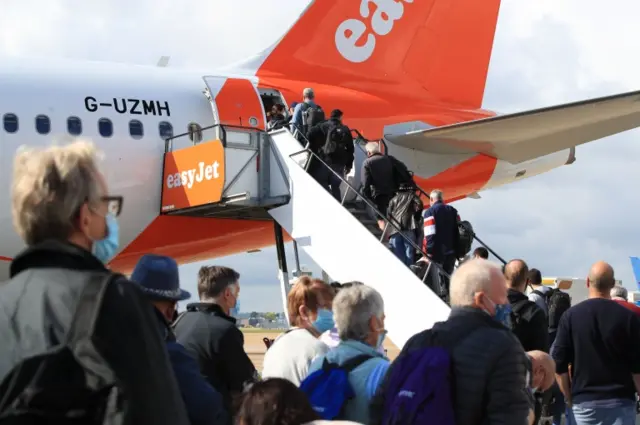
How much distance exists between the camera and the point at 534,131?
14.5 metres

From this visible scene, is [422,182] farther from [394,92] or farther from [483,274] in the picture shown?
[483,274]

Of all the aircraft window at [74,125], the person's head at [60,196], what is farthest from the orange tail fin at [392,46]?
the person's head at [60,196]

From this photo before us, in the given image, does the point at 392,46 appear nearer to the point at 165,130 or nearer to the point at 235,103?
the point at 235,103

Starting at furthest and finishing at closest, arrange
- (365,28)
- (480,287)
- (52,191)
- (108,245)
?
(365,28)
(480,287)
(108,245)
(52,191)

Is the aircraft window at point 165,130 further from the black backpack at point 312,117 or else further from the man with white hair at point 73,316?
the man with white hair at point 73,316

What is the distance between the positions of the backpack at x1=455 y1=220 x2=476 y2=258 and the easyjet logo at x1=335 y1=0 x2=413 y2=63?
20.8 ft

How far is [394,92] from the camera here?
17156mm

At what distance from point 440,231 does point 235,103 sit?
4.78 metres

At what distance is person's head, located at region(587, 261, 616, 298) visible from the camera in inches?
262

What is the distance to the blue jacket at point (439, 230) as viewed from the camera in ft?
37.1

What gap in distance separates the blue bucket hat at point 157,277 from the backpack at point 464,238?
793cm

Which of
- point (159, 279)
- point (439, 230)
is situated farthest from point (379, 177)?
point (159, 279)

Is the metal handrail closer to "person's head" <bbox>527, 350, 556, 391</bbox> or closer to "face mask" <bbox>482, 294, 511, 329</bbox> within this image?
"person's head" <bbox>527, 350, 556, 391</bbox>

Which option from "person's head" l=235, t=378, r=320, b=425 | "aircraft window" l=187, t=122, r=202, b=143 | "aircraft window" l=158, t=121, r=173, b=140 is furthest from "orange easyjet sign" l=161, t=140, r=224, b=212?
→ "person's head" l=235, t=378, r=320, b=425
